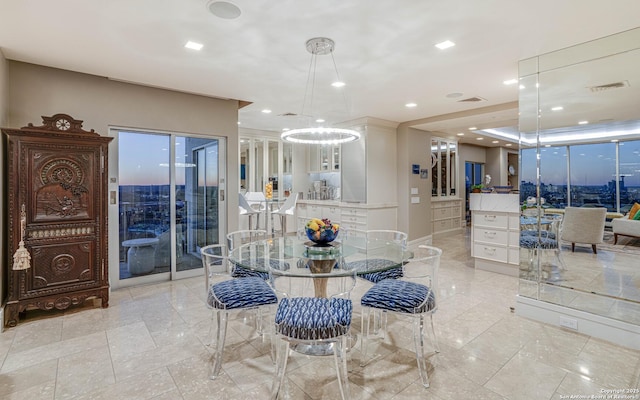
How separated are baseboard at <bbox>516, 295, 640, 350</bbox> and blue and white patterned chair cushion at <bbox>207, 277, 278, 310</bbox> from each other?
2.63 meters

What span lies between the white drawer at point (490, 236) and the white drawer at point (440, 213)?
2.90m

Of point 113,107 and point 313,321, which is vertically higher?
point 113,107

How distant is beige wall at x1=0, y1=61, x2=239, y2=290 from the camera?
349 cm

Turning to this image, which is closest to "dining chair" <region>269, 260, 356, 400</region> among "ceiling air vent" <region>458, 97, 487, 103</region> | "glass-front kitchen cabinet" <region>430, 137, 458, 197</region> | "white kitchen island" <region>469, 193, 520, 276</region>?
"white kitchen island" <region>469, 193, 520, 276</region>

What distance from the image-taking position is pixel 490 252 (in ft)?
16.0

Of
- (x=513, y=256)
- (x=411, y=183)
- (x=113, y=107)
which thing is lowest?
(x=513, y=256)

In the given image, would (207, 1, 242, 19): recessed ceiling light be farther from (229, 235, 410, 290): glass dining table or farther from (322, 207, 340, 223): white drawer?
(322, 207, 340, 223): white drawer

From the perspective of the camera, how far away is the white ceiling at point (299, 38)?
2.44 m

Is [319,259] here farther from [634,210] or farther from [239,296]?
[634,210]

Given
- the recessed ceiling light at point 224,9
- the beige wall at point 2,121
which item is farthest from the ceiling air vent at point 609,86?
the beige wall at point 2,121

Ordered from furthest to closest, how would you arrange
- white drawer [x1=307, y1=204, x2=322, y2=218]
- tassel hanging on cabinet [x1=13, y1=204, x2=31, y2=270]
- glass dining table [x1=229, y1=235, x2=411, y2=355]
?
white drawer [x1=307, y1=204, x2=322, y2=218], tassel hanging on cabinet [x1=13, y1=204, x2=31, y2=270], glass dining table [x1=229, y1=235, x2=411, y2=355]

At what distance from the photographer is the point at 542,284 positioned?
3.42 meters

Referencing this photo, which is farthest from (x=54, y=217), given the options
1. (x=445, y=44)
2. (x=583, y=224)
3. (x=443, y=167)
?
(x=443, y=167)

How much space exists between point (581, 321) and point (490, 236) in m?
1.96
